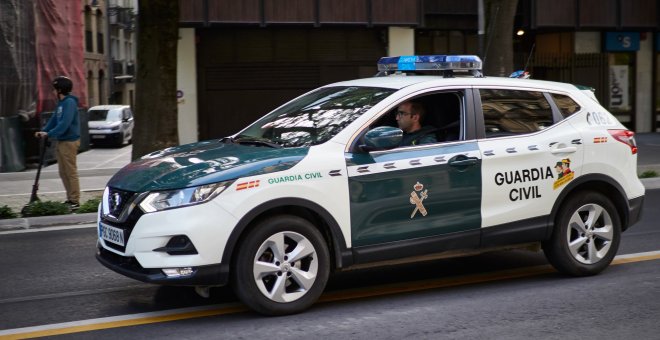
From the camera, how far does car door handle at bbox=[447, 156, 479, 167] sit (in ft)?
21.1

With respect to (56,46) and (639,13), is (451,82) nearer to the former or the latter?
(639,13)

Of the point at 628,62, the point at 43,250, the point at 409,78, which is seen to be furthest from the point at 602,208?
the point at 628,62

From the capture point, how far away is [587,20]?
26531mm

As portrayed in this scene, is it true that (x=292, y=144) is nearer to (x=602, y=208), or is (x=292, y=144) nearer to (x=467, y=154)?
(x=467, y=154)

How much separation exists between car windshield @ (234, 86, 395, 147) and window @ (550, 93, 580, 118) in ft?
5.04

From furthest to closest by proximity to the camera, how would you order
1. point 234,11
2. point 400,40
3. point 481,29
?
point 400,40 < point 234,11 < point 481,29

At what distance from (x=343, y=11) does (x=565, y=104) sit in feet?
56.7

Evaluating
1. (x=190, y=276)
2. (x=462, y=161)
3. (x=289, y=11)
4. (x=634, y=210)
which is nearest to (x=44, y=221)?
(x=190, y=276)

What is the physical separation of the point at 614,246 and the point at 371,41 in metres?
18.3

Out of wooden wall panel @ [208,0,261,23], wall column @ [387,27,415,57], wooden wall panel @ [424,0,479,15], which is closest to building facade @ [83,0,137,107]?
wooden wall panel @ [208,0,261,23]

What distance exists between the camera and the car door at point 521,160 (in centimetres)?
665

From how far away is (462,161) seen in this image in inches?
255

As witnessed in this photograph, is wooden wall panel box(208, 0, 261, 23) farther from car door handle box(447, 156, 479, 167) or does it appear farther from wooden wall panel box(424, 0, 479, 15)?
car door handle box(447, 156, 479, 167)

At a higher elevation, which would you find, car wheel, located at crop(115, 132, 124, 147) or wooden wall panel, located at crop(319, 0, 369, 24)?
wooden wall panel, located at crop(319, 0, 369, 24)
